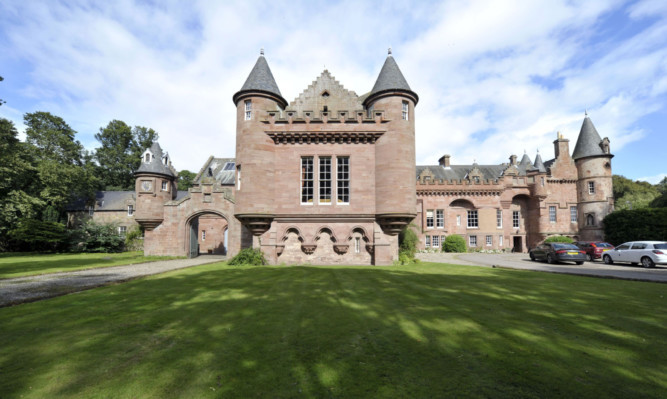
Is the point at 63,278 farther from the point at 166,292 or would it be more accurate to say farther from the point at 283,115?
the point at 283,115

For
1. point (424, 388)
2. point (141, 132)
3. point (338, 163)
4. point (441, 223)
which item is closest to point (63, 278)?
point (338, 163)

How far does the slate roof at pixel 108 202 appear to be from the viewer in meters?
41.6

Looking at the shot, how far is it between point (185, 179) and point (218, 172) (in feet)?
99.7

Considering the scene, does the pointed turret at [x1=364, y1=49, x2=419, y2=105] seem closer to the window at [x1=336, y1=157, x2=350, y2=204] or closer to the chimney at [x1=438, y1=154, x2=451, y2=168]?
the window at [x1=336, y1=157, x2=350, y2=204]

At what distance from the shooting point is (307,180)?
19641 mm

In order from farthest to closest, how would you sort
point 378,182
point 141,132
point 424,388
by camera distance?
point 141,132, point 378,182, point 424,388

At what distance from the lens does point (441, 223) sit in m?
39.0

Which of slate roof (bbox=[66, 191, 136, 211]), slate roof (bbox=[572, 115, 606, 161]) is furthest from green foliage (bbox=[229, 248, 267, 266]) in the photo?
slate roof (bbox=[572, 115, 606, 161])

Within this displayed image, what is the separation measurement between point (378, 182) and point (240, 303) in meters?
12.9

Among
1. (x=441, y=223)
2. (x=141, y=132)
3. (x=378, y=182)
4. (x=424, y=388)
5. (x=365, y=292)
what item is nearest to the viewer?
(x=424, y=388)

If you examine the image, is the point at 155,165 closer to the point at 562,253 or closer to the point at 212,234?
the point at 212,234

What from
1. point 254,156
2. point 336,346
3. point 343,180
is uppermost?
point 254,156

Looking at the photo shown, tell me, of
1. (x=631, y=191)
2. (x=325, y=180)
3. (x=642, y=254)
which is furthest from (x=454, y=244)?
(x=631, y=191)

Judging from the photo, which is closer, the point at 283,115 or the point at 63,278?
the point at 63,278
